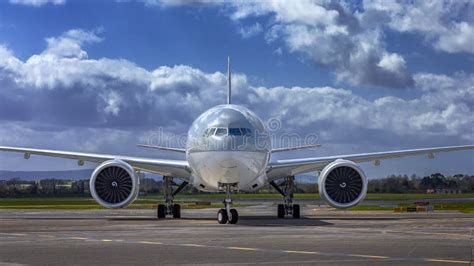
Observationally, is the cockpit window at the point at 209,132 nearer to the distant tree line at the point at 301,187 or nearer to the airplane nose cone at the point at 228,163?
the airplane nose cone at the point at 228,163

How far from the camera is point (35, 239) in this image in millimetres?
17406

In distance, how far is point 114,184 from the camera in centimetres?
2745

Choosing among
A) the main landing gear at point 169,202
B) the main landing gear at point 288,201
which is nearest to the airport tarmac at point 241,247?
the main landing gear at point 288,201

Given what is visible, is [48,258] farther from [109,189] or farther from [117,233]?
[109,189]

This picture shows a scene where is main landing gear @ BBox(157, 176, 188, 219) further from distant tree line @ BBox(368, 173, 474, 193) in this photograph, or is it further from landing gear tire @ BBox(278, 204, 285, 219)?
distant tree line @ BBox(368, 173, 474, 193)

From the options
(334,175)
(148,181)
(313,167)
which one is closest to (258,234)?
(334,175)

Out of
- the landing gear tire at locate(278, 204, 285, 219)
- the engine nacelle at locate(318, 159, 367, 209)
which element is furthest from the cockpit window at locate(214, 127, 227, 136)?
the landing gear tire at locate(278, 204, 285, 219)

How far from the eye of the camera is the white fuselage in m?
24.8

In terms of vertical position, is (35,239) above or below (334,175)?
below

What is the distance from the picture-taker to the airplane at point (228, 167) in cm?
2511

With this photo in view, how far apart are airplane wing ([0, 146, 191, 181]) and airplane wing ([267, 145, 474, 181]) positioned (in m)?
3.57

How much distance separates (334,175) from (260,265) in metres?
16.7

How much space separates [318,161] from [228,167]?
20.0 ft

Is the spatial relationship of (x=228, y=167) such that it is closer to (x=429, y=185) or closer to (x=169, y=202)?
(x=169, y=202)
